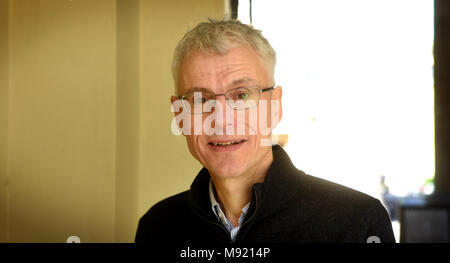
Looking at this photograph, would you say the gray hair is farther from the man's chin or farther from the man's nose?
the man's chin

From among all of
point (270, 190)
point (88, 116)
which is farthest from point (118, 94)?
point (270, 190)

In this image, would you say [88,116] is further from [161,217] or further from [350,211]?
[350,211]

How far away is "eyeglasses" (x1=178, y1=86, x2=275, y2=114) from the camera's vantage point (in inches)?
37.8

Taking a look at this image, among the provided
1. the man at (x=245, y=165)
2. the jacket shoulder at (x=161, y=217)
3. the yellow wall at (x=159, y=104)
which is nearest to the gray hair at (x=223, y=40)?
the man at (x=245, y=165)

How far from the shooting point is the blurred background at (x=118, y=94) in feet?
3.69

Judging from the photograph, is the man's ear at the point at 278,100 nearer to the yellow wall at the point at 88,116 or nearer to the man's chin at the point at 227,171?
the man's chin at the point at 227,171

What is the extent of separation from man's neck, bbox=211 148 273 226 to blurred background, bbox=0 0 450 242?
162mm

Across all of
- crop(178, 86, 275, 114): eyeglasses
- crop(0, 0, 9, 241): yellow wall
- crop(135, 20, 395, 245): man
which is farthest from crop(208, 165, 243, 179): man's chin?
crop(0, 0, 9, 241): yellow wall

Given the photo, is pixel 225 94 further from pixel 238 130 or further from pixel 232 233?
pixel 232 233

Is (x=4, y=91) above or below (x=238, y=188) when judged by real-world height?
above

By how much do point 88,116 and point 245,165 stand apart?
0.42 meters

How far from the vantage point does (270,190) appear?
3.28ft
